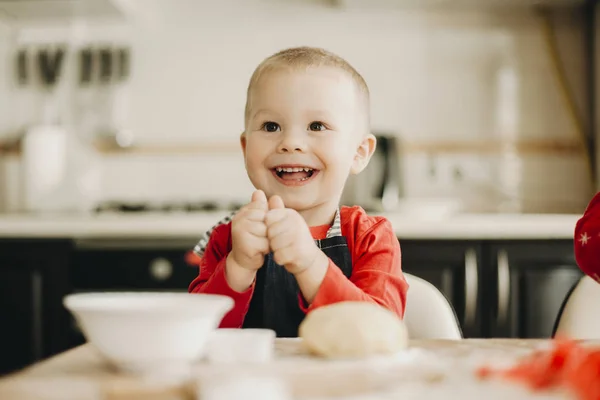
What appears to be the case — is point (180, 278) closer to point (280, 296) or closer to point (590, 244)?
point (280, 296)

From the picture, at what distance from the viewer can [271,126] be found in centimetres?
99

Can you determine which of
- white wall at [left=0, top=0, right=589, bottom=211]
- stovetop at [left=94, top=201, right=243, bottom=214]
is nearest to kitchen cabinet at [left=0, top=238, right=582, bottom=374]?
stovetop at [left=94, top=201, right=243, bottom=214]

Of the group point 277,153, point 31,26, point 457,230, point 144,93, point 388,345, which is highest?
point 31,26

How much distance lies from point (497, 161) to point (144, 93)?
1431 millimetres

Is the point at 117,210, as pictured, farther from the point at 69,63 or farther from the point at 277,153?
the point at 277,153

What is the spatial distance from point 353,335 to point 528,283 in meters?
1.51

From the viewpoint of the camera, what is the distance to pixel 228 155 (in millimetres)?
2512

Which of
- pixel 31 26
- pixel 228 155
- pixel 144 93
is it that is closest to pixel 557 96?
pixel 228 155

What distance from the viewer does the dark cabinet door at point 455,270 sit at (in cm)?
186

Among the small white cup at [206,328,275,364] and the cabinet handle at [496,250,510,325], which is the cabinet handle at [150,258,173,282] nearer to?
the cabinet handle at [496,250,510,325]

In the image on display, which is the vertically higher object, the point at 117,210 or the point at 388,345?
the point at 388,345

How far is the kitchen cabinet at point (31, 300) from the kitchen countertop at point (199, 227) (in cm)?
5

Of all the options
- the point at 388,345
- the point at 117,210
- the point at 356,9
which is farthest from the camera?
the point at 356,9

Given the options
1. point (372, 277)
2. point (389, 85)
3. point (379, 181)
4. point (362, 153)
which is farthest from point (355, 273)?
point (389, 85)
